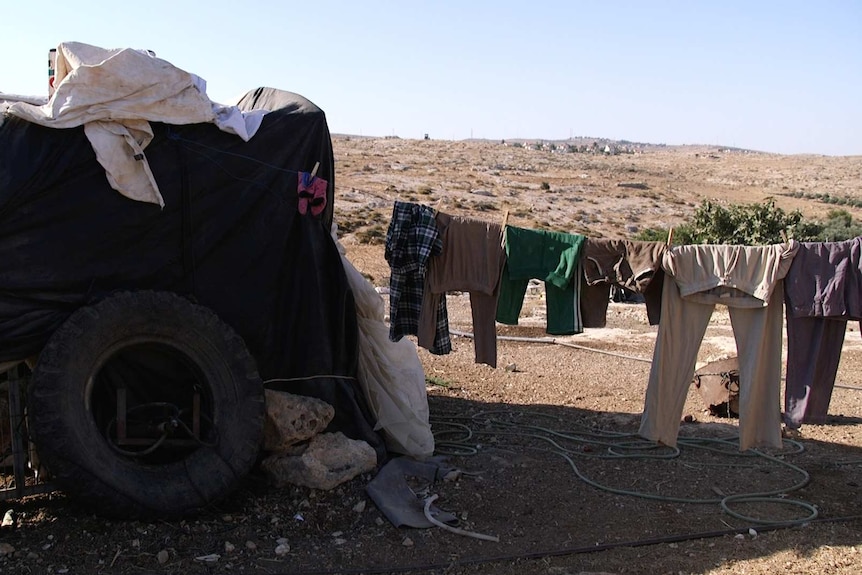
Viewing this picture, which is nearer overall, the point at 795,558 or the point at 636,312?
the point at 795,558

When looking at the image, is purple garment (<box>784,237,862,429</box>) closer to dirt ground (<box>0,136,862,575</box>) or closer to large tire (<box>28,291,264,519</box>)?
dirt ground (<box>0,136,862,575</box>)

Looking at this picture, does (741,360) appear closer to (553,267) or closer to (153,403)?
(553,267)

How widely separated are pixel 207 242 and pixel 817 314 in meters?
4.56

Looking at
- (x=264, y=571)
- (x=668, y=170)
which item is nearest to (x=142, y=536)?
(x=264, y=571)

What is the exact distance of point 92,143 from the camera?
6.11 meters

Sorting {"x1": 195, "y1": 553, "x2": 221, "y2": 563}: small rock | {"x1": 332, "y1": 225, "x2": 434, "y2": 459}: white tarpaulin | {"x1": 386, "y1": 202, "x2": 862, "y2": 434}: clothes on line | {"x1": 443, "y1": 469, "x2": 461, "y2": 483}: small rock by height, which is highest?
{"x1": 386, "y1": 202, "x2": 862, "y2": 434}: clothes on line

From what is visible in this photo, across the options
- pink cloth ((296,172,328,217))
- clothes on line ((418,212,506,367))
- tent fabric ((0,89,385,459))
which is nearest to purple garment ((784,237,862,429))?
clothes on line ((418,212,506,367))

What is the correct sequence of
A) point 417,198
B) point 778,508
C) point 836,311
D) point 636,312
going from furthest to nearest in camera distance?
point 417,198 → point 636,312 → point 778,508 → point 836,311

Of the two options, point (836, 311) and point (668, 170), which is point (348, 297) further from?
point (668, 170)

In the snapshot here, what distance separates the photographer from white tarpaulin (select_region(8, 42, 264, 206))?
240 inches

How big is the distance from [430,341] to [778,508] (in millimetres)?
3040

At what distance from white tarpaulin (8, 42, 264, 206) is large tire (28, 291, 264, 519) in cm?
93

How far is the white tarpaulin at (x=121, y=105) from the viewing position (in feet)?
20.0

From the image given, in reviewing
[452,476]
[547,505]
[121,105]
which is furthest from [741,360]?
[121,105]
